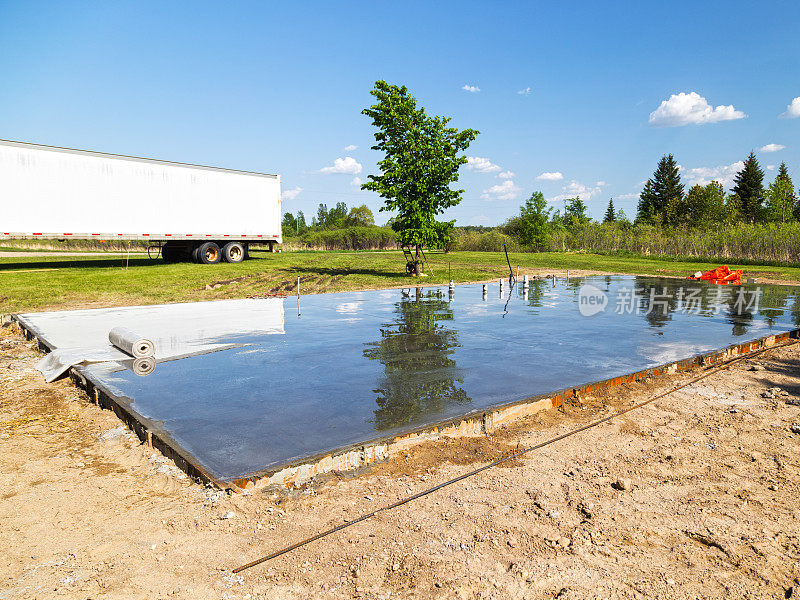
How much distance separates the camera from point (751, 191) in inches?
2448

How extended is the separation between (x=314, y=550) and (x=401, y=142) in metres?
16.7

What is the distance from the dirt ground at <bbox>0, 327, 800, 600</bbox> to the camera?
2.57 meters

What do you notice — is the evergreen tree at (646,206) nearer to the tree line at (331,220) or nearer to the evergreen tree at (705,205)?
the evergreen tree at (705,205)

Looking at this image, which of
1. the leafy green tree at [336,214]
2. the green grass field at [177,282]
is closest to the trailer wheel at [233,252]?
the green grass field at [177,282]

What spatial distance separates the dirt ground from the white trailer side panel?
1844 centimetres

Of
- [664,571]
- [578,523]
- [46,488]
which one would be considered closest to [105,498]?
[46,488]

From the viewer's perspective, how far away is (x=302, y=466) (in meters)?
3.65

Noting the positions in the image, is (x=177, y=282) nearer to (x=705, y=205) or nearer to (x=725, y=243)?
(x=725, y=243)

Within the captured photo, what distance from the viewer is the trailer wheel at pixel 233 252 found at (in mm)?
24997

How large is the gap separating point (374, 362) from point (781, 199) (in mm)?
63691

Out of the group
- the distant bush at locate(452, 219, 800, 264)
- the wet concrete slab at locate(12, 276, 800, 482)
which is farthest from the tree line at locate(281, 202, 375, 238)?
the wet concrete slab at locate(12, 276, 800, 482)

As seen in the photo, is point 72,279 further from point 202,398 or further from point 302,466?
point 302,466

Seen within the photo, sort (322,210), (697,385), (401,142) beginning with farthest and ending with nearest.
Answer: (322,210) → (401,142) → (697,385)

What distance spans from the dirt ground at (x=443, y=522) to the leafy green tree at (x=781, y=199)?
62.3 meters
